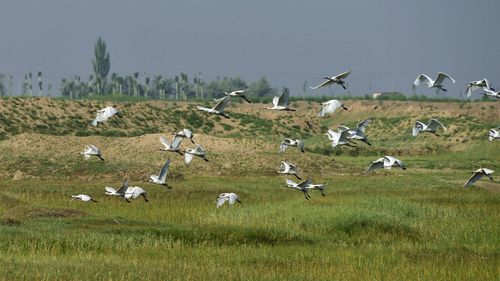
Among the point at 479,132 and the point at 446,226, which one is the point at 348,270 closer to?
the point at 446,226

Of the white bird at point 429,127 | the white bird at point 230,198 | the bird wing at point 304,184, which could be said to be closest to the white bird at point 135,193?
the white bird at point 230,198

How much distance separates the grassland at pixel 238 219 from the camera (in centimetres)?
2359

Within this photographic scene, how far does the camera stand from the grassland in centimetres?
2359

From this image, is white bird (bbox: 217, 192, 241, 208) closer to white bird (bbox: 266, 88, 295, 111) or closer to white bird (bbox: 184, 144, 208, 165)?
white bird (bbox: 184, 144, 208, 165)

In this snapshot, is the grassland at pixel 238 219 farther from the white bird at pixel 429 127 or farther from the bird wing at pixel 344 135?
the white bird at pixel 429 127

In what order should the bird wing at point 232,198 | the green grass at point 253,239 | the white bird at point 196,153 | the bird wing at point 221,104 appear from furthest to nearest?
1. the bird wing at point 232,198
2. the white bird at point 196,153
3. the bird wing at point 221,104
4. the green grass at point 253,239

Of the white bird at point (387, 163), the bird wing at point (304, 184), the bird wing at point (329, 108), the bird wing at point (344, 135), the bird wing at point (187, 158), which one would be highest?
the bird wing at point (329, 108)

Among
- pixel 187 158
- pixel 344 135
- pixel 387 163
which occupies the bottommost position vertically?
pixel 187 158

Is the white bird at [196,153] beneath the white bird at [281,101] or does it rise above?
beneath

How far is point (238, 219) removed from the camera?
113 ft

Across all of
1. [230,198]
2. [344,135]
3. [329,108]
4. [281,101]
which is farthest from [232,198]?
[329,108]

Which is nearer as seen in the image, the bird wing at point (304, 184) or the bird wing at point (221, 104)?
the bird wing at point (221, 104)

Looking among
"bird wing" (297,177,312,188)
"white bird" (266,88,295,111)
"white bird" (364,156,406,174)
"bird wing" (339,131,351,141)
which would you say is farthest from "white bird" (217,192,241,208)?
"white bird" (266,88,295,111)

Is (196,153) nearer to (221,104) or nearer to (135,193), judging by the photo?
(135,193)
